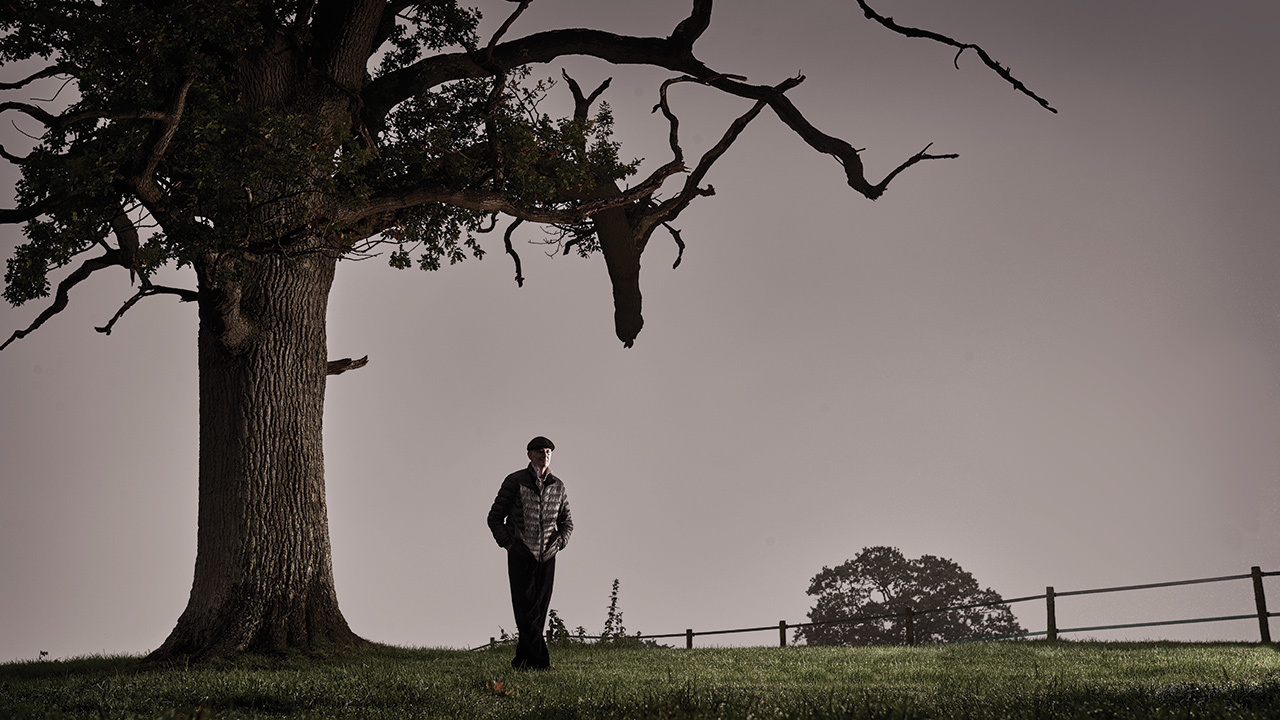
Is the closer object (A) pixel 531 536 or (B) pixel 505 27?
(A) pixel 531 536

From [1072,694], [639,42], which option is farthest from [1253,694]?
[639,42]

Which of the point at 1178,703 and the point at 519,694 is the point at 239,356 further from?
the point at 1178,703

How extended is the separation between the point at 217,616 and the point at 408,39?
9.94 meters

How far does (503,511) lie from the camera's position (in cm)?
1013

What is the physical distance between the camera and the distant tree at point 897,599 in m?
45.2

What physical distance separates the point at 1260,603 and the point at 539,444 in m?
14.2

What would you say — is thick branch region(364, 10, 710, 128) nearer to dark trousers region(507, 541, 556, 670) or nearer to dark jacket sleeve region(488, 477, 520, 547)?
dark jacket sleeve region(488, 477, 520, 547)

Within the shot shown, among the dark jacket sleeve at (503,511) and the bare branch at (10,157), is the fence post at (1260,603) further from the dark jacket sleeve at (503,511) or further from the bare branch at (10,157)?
the bare branch at (10,157)

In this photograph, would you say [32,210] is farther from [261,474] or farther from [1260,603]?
[1260,603]

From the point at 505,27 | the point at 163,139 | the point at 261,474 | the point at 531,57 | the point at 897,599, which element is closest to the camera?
the point at 163,139

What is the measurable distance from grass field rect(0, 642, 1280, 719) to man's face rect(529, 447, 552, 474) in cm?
201

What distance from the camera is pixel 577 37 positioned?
16.6 metres

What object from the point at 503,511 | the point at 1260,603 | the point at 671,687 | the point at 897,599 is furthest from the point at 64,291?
the point at 897,599

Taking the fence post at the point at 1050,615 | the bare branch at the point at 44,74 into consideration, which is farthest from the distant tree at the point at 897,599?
the bare branch at the point at 44,74
